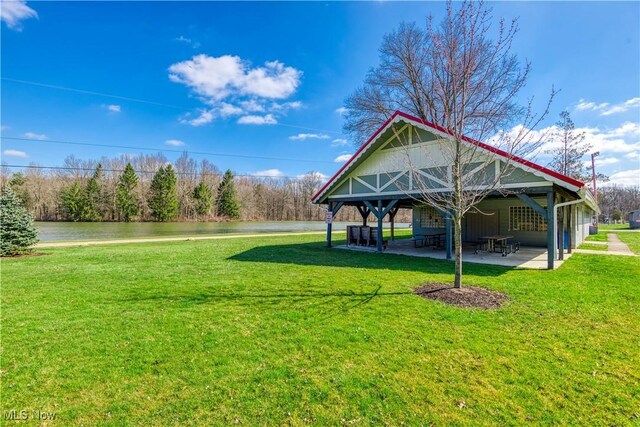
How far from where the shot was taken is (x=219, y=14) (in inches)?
597

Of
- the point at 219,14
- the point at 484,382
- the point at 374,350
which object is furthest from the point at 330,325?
the point at 219,14

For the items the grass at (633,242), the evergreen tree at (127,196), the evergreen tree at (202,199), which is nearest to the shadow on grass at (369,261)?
the grass at (633,242)

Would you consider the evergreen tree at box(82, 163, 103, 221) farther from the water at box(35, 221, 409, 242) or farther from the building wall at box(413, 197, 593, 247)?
the building wall at box(413, 197, 593, 247)

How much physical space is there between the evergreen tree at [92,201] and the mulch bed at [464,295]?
61.0 meters

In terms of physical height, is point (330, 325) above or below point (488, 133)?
below

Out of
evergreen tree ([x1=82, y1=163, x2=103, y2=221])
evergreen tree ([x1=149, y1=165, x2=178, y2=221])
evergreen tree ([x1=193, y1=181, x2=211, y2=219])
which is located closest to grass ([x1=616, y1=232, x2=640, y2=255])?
evergreen tree ([x1=193, y1=181, x2=211, y2=219])

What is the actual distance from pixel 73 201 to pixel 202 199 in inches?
787

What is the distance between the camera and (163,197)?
182ft

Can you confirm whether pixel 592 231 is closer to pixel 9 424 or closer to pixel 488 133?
pixel 488 133

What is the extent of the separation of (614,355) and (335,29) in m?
15.4

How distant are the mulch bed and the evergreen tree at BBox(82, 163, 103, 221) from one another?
200ft

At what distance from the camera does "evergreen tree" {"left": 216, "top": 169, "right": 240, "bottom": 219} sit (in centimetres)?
6319

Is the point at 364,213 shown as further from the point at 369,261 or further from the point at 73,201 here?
the point at 73,201

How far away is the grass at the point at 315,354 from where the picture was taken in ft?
8.69
